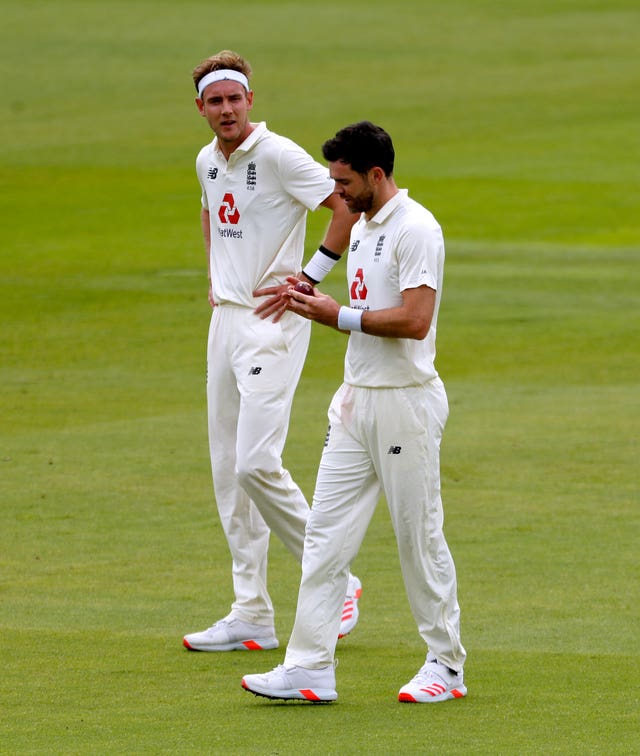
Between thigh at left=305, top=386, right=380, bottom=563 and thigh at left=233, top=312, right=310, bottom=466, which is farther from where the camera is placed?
thigh at left=233, top=312, right=310, bottom=466

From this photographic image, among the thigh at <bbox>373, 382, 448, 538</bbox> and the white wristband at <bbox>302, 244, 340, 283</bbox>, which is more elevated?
the white wristband at <bbox>302, 244, 340, 283</bbox>

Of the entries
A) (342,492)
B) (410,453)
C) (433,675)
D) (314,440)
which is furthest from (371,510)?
(314,440)

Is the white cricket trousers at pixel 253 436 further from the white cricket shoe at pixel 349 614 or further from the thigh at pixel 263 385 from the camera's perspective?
the white cricket shoe at pixel 349 614

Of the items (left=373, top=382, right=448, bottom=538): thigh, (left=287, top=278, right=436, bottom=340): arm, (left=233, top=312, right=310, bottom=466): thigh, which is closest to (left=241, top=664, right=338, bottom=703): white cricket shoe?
(left=373, top=382, right=448, bottom=538): thigh

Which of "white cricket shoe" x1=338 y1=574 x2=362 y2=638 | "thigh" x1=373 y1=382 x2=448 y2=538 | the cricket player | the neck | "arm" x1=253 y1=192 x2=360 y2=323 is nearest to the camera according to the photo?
the cricket player

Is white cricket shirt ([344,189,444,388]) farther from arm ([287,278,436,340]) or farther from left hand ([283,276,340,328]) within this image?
left hand ([283,276,340,328])

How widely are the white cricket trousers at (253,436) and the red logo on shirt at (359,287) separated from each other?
118cm

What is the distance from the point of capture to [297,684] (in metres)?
7.21

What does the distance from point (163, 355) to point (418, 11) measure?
148ft

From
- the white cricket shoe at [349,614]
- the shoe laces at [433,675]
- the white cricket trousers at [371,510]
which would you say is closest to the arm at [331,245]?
the white cricket trousers at [371,510]

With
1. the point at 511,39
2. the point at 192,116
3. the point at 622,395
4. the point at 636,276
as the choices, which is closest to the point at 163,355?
the point at 622,395

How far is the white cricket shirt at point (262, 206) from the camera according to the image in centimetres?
847

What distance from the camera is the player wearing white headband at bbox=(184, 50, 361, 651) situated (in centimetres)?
834

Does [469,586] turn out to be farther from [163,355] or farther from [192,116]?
[192,116]
